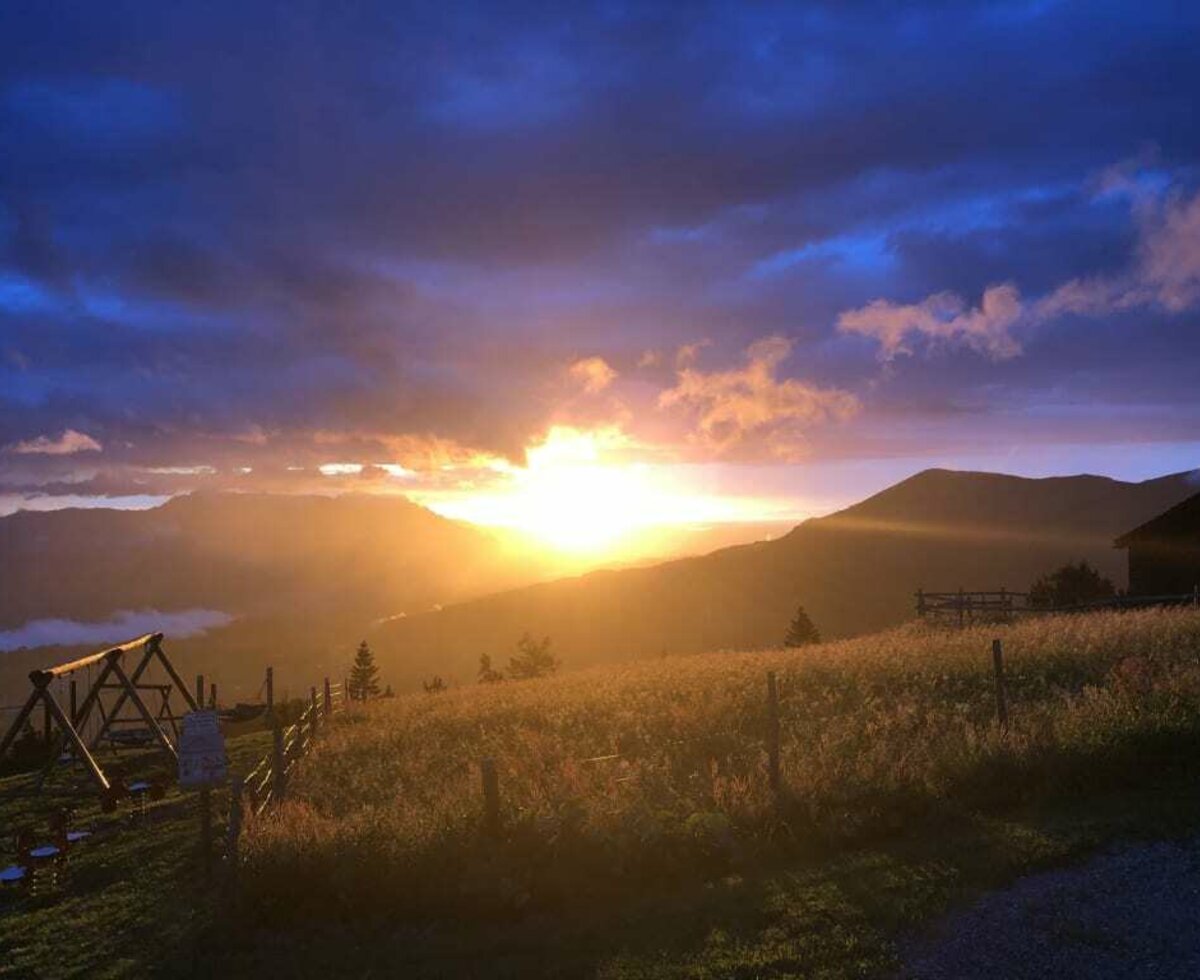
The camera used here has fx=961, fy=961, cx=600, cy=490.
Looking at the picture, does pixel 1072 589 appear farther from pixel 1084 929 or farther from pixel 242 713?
pixel 1084 929

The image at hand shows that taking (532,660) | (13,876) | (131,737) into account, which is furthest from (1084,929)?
(532,660)

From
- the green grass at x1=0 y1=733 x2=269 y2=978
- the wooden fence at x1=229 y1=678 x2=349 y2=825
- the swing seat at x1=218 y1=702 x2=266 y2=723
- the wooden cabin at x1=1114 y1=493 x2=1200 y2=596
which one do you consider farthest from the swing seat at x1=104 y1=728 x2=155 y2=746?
the wooden cabin at x1=1114 y1=493 x2=1200 y2=596

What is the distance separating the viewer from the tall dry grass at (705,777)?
11.3 meters

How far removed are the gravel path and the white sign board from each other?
888 cm

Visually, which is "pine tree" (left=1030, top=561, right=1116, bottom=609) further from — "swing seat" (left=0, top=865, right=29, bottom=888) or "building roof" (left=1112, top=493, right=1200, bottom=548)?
"swing seat" (left=0, top=865, right=29, bottom=888)

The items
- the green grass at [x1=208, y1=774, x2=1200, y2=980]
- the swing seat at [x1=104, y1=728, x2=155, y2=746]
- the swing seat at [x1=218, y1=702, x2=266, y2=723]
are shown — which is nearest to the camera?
the green grass at [x1=208, y1=774, x2=1200, y2=980]

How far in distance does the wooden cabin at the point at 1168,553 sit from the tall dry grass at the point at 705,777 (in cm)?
2025

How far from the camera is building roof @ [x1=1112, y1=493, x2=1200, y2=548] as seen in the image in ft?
127

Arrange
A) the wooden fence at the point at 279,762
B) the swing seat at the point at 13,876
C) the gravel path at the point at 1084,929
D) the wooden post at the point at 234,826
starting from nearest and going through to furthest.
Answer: the gravel path at the point at 1084,929 < the wooden post at the point at 234,826 < the swing seat at the point at 13,876 < the wooden fence at the point at 279,762

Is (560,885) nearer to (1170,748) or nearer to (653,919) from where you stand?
(653,919)

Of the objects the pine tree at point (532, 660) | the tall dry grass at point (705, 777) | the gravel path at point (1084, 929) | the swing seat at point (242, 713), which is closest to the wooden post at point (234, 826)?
the tall dry grass at point (705, 777)

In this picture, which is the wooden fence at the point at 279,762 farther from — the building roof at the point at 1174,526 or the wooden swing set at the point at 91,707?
the building roof at the point at 1174,526

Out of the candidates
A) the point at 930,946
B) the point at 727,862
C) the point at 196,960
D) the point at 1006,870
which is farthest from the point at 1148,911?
the point at 196,960

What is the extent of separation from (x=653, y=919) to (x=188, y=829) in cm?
1130
